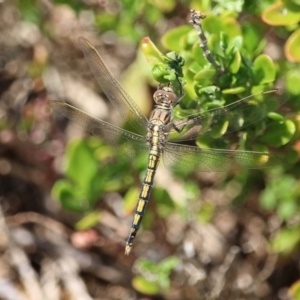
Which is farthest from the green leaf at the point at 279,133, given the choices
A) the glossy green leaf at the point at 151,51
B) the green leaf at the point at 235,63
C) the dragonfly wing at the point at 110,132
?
the dragonfly wing at the point at 110,132

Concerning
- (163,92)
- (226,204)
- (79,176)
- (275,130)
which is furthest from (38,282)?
(275,130)

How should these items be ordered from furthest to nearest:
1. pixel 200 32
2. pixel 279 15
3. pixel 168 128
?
pixel 168 128 < pixel 279 15 < pixel 200 32

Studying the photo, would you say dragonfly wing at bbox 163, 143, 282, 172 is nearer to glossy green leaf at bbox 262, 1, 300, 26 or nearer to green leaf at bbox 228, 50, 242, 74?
green leaf at bbox 228, 50, 242, 74

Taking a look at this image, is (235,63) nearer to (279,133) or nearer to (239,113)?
(239,113)

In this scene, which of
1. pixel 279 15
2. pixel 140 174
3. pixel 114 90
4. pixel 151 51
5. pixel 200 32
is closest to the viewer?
pixel 200 32

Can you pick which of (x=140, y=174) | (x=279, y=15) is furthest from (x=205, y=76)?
(x=140, y=174)

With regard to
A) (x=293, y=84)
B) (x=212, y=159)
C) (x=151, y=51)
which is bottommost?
(x=212, y=159)

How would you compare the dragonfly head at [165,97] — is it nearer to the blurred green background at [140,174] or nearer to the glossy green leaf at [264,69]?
the blurred green background at [140,174]

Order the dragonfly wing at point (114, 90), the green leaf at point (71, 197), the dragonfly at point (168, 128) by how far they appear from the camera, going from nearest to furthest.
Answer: the dragonfly at point (168, 128) → the dragonfly wing at point (114, 90) → the green leaf at point (71, 197)
